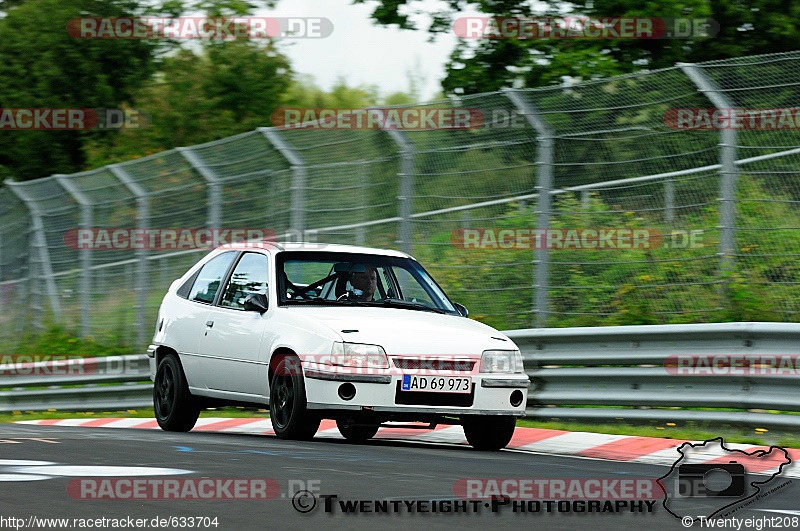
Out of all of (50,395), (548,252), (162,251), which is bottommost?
(50,395)

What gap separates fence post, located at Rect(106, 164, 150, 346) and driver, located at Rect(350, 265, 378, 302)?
773 cm

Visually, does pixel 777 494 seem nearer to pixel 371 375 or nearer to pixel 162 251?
pixel 371 375

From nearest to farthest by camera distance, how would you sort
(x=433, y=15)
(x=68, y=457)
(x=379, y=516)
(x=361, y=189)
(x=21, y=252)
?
1. (x=379, y=516)
2. (x=68, y=457)
3. (x=361, y=189)
4. (x=21, y=252)
5. (x=433, y=15)

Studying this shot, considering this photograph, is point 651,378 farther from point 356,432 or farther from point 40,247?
point 40,247

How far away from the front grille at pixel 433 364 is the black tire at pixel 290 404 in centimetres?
71

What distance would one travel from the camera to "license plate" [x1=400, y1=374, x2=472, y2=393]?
31.1 ft

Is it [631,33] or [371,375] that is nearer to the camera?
[371,375]

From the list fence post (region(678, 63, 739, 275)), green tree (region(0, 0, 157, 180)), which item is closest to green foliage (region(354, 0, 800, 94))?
fence post (region(678, 63, 739, 275))

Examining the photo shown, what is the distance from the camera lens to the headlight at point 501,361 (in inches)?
384

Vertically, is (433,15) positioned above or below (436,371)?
above

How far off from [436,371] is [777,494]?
303 cm

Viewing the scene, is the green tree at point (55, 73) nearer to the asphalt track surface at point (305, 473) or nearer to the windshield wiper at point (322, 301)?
the asphalt track surface at point (305, 473)

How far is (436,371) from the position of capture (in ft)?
31.4

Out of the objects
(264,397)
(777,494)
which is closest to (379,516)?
(777,494)
